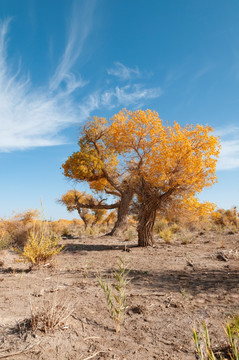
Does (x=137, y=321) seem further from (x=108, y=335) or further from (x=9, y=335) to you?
(x=9, y=335)

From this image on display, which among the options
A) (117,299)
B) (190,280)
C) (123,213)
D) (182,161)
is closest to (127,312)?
(117,299)

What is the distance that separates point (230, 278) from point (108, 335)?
11.3ft

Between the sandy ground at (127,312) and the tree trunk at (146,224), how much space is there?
3.89 metres

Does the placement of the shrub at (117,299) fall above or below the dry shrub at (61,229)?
below

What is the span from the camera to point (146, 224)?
10.4 m

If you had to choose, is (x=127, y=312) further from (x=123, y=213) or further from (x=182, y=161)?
(x=123, y=213)

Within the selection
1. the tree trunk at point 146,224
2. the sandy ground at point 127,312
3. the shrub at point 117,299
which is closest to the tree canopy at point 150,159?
the tree trunk at point 146,224

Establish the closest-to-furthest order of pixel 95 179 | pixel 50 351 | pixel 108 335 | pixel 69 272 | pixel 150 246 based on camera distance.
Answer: pixel 50 351 → pixel 108 335 → pixel 69 272 → pixel 150 246 → pixel 95 179

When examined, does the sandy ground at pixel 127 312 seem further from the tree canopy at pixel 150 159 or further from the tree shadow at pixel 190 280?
the tree canopy at pixel 150 159

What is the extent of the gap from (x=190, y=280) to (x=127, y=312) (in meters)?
2.18

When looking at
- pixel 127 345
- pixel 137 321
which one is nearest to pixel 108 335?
pixel 127 345

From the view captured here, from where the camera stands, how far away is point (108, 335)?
9.42 feet

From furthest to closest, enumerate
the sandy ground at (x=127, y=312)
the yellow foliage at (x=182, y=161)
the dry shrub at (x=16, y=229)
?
the dry shrub at (x=16, y=229) < the yellow foliage at (x=182, y=161) < the sandy ground at (x=127, y=312)

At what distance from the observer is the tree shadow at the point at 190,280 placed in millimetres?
4641
